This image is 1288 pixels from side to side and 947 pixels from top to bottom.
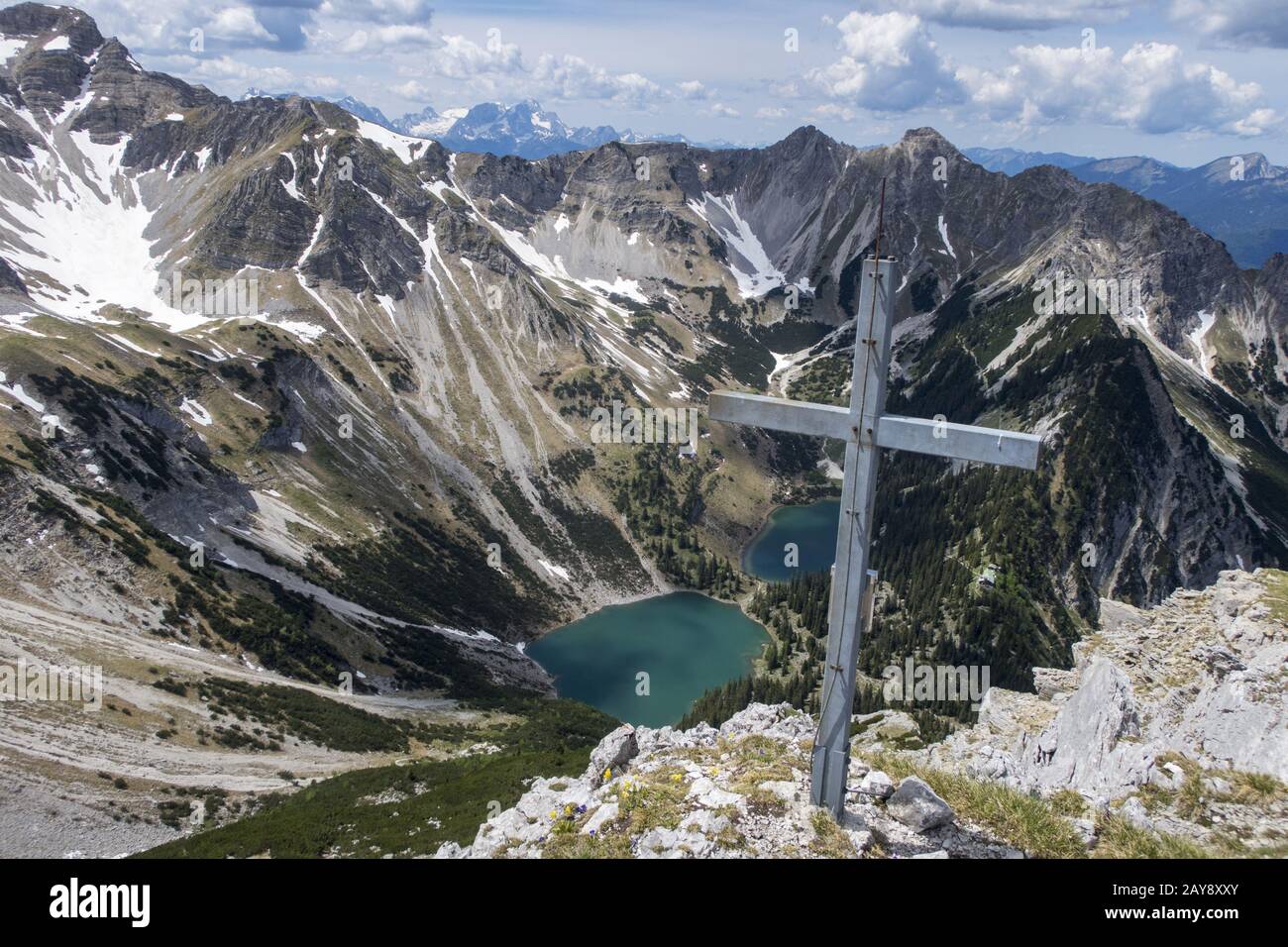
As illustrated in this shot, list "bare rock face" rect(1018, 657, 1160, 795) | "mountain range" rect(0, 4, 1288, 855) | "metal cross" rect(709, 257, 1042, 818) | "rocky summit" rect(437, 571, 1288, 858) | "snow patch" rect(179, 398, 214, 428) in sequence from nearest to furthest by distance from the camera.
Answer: "metal cross" rect(709, 257, 1042, 818) < "rocky summit" rect(437, 571, 1288, 858) < "bare rock face" rect(1018, 657, 1160, 795) < "mountain range" rect(0, 4, 1288, 855) < "snow patch" rect(179, 398, 214, 428)

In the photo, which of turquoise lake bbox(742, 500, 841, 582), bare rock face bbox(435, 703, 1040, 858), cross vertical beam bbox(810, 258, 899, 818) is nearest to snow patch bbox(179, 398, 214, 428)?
turquoise lake bbox(742, 500, 841, 582)

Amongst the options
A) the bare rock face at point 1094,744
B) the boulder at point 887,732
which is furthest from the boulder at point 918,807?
the boulder at point 887,732

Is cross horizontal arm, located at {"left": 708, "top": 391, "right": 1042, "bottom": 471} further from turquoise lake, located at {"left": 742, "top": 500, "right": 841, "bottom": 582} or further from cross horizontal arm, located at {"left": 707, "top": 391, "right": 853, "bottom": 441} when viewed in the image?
turquoise lake, located at {"left": 742, "top": 500, "right": 841, "bottom": 582}

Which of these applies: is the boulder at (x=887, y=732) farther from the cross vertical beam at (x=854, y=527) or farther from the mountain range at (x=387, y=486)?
the cross vertical beam at (x=854, y=527)

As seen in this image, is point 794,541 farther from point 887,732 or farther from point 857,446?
point 857,446

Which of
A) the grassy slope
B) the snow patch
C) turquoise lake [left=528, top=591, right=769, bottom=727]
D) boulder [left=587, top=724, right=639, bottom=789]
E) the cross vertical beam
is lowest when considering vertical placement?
Answer: turquoise lake [left=528, top=591, right=769, bottom=727]
